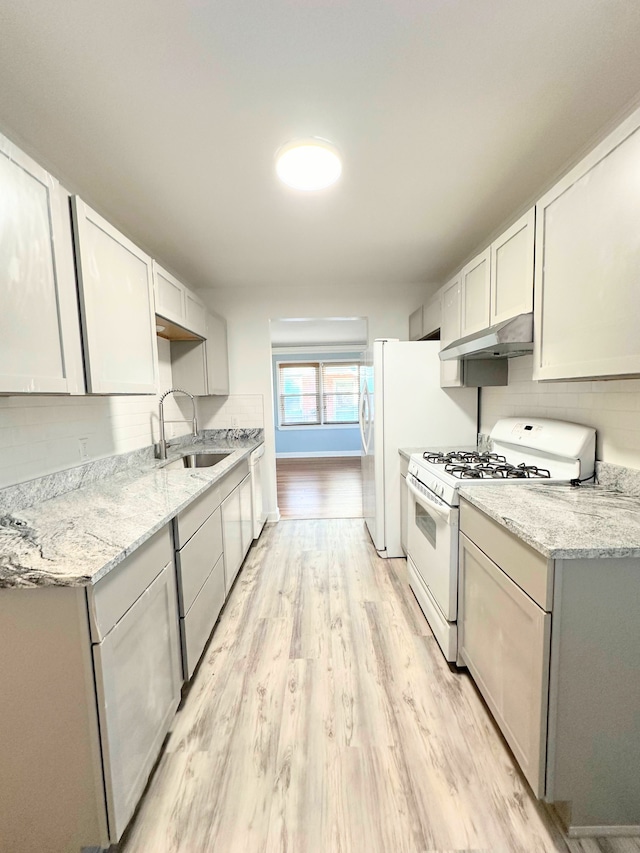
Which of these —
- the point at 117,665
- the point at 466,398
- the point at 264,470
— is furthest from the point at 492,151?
the point at 264,470

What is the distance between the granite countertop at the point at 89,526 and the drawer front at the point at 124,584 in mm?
53

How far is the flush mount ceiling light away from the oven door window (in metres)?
1.81

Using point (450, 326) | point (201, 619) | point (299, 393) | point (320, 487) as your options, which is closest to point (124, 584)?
point (201, 619)

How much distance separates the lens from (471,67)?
116 cm

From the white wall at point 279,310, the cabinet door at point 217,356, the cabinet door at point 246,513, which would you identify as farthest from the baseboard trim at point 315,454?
the cabinet door at point 246,513

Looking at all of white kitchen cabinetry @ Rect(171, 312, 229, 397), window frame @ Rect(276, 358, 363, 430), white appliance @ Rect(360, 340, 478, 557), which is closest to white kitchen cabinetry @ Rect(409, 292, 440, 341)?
white appliance @ Rect(360, 340, 478, 557)

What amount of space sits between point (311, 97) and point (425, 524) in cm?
202

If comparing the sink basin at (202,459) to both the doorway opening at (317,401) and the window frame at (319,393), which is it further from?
the window frame at (319,393)

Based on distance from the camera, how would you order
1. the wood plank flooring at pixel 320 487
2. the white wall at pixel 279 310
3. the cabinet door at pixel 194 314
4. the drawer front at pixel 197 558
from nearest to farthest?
the drawer front at pixel 197 558, the cabinet door at pixel 194 314, the white wall at pixel 279 310, the wood plank flooring at pixel 320 487

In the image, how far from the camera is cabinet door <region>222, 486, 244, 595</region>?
2139 millimetres

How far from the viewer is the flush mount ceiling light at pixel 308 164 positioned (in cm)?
149

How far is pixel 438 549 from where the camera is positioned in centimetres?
178

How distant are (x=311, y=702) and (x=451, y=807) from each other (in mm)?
601

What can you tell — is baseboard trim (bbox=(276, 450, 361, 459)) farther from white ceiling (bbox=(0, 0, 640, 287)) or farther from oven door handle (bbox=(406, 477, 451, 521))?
white ceiling (bbox=(0, 0, 640, 287))
